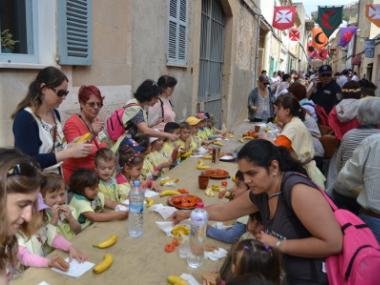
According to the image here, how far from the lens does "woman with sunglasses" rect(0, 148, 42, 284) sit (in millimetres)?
1415

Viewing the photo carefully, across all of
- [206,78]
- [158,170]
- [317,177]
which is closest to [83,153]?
[158,170]

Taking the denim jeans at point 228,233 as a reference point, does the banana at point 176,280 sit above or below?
below

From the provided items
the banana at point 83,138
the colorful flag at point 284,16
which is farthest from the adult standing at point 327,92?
the colorful flag at point 284,16

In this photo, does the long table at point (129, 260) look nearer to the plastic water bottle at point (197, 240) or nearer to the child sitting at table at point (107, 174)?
the plastic water bottle at point (197, 240)

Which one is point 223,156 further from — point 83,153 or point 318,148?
point 83,153

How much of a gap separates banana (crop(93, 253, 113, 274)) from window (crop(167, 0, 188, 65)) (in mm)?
5120

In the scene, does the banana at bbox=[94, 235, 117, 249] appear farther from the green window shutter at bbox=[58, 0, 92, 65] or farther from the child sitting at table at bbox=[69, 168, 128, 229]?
the green window shutter at bbox=[58, 0, 92, 65]

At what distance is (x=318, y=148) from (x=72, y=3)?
3482 mm

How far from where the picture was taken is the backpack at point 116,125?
14.6 ft

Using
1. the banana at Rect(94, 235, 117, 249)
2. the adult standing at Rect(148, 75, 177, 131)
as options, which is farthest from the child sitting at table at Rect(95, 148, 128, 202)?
the adult standing at Rect(148, 75, 177, 131)

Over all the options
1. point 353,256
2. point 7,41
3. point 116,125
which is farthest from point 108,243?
point 116,125

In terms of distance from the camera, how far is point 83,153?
2863 millimetres

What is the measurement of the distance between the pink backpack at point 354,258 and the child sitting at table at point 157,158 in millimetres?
2695

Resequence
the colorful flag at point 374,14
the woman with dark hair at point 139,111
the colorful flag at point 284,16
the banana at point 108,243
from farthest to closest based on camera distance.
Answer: the colorful flag at point 284,16 < the colorful flag at point 374,14 < the woman with dark hair at point 139,111 < the banana at point 108,243
